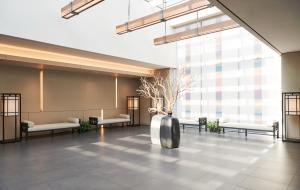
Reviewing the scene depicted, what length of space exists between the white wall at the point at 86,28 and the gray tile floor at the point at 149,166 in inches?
127

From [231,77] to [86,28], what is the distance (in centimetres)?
645

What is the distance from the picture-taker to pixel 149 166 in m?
4.79

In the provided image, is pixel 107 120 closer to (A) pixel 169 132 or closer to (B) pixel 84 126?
(B) pixel 84 126

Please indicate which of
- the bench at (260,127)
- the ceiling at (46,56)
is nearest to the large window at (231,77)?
the bench at (260,127)

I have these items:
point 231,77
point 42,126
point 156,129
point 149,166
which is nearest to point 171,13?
point 156,129

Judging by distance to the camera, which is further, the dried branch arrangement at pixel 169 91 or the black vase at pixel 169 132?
the dried branch arrangement at pixel 169 91

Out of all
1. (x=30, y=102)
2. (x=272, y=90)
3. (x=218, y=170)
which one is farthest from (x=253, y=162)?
(x=30, y=102)

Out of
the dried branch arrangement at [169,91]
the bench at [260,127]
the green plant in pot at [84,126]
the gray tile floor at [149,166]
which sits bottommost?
the gray tile floor at [149,166]

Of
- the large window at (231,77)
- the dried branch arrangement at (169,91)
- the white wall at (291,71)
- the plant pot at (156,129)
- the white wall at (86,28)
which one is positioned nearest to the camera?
the white wall at (86,28)

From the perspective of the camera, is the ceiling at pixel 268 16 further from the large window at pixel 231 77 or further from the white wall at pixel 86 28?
the white wall at pixel 86 28

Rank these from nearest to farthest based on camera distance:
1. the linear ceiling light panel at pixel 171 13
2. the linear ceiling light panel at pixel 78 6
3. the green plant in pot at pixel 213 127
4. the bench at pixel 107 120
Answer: the linear ceiling light panel at pixel 78 6 → the linear ceiling light panel at pixel 171 13 → the green plant in pot at pixel 213 127 → the bench at pixel 107 120

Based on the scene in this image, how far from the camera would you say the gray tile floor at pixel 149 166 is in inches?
149

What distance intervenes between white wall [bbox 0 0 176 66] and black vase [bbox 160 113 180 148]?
11.2 ft

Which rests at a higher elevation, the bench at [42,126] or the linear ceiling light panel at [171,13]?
the linear ceiling light panel at [171,13]
